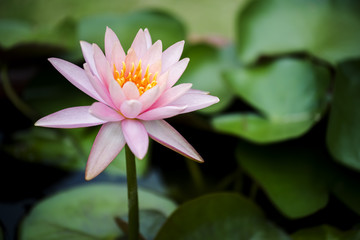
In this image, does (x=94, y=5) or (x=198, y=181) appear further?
(x=94, y=5)

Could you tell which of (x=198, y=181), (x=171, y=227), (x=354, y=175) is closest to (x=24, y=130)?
(x=198, y=181)

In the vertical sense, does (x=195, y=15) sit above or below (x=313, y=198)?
above

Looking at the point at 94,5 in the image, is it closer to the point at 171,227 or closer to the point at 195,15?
the point at 195,15

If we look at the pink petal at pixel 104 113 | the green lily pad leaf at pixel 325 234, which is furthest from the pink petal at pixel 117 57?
the green lily pad leaf at pixel 325 234

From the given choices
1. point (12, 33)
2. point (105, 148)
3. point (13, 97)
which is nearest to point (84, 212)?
point (105, 148)

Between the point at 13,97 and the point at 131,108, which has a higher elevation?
the point at 131,108

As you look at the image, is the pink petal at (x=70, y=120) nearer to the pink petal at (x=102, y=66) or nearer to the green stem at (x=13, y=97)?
the pink petal at (x=102, y=66)

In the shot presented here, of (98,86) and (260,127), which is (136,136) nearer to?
(98,86)
